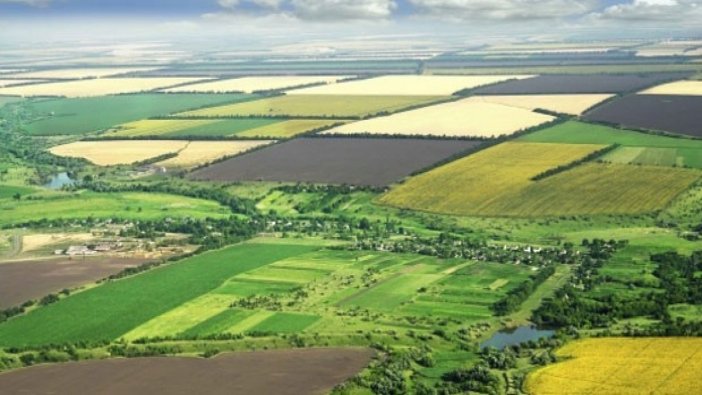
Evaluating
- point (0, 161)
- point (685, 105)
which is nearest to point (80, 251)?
point (0, 161)

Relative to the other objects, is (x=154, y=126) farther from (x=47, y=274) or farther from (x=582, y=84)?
(x=582, y=84)

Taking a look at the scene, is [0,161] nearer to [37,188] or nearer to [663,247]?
[37,188]

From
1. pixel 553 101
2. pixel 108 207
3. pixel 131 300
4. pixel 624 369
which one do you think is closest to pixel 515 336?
pixel 624 369

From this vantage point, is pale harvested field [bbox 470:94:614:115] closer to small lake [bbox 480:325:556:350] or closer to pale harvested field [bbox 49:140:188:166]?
pale harvested field [bbox 49:140:188:166]

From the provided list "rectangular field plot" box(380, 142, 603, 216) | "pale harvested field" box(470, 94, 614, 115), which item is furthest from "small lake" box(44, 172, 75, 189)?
"pale harvested field" box(470, 94, 614, 115)

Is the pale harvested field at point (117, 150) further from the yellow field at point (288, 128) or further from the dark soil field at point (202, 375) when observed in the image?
the dark soil field at point (202, 375)
